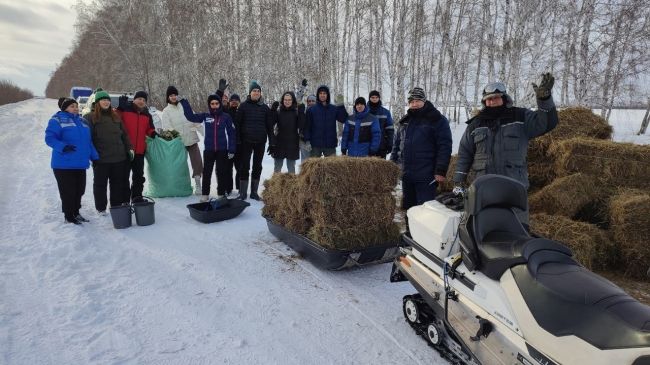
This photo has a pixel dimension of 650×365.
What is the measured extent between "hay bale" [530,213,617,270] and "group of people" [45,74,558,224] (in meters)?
1.05

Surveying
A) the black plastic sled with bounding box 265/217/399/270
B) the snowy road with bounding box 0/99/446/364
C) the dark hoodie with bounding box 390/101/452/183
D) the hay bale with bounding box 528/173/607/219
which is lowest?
the snowy road with bounding box 0/99/446/364

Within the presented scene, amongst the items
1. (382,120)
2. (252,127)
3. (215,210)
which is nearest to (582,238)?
(382,120)

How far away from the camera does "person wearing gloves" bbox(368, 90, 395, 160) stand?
6297 millimetres

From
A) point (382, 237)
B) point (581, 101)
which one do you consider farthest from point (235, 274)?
point (581, 101)

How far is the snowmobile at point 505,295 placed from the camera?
1697 millimetres

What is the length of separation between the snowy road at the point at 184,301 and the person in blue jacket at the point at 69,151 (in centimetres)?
34

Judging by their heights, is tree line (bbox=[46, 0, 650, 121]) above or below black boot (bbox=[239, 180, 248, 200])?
above

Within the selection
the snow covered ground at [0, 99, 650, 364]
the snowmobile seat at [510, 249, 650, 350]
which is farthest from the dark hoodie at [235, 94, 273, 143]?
the snowmobile seat at [510, 249, 650, 350]

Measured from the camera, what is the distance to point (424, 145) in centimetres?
440

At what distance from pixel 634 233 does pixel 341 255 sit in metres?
3.03

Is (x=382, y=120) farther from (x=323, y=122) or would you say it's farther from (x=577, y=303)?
(x=577, y=303)

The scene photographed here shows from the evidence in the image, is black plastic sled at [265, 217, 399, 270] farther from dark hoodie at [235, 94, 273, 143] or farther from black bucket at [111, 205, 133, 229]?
dark hoodie at [235, 94, 273, 143]

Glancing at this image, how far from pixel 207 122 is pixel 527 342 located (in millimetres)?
5678

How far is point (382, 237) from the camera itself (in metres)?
4.14
